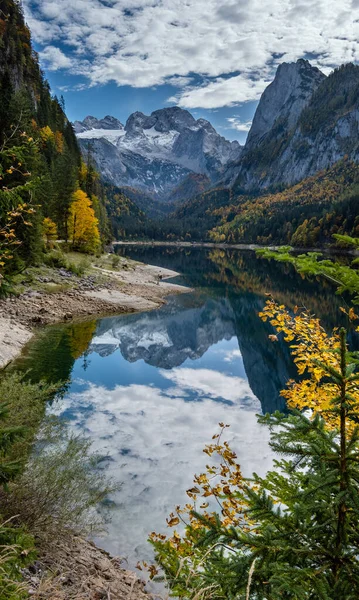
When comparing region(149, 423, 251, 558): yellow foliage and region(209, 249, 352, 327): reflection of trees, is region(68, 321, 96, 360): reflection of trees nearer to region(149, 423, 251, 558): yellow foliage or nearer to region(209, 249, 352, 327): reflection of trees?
region(209, 249, 352, 327): reflection of trees

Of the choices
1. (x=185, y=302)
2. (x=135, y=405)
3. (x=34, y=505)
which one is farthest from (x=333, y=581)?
(x=185, y=302)

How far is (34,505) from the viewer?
9.08m

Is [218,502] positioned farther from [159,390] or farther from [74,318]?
[74,318]

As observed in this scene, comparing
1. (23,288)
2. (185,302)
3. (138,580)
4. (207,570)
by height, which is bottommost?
(138,580)

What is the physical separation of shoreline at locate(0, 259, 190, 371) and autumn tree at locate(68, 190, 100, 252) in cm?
881

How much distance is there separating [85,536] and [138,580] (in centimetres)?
191

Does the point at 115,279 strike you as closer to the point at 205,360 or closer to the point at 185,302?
the point at 185,302

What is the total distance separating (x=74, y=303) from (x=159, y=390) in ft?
65.2

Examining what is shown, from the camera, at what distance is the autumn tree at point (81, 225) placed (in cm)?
6444

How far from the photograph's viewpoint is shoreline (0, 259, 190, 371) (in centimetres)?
2827

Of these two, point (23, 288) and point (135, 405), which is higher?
point (23, 288)

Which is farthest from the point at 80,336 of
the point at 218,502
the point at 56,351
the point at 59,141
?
the point at 59,141

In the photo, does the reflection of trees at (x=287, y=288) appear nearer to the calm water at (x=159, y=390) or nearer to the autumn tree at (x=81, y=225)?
the calm water at (x=159, y=390)

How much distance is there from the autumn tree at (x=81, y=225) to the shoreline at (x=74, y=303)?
28.9 ft
